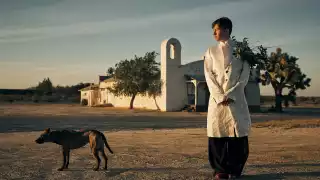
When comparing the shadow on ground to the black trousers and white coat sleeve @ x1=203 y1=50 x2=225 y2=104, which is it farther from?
white coat sleeve @ x1=203 y1=50 x2=225 y2=104

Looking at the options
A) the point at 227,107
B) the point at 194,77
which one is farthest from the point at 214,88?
the point at 194,77

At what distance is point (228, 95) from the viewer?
553 cm

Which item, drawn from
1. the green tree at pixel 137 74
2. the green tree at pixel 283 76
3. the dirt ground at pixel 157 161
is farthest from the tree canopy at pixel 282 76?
the dirt ground at pixel 157 161

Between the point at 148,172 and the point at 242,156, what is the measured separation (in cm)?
171

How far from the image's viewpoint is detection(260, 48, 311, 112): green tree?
36.5m

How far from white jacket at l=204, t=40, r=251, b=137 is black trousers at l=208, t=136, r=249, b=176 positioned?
12 centimetres

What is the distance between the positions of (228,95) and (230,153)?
884 mm

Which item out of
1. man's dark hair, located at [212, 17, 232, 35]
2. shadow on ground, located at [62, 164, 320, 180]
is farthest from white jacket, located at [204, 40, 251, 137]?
shadow on ground, located at [62, 164, 320, 180]

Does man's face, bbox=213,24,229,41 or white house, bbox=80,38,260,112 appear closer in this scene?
man's face, bbox=213,24,229,41

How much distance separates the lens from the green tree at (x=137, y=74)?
39.1 metres

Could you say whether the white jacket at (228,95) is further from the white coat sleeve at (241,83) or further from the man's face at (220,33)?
the man's face at (220,33)

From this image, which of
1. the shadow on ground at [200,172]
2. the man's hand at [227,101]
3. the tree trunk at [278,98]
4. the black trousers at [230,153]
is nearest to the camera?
the man's hand at [227,101]

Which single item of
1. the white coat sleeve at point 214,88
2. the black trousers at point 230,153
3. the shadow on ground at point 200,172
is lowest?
the shadow on ground at point 200,172

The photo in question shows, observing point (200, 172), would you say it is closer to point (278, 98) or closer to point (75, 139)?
point (75, 139)
